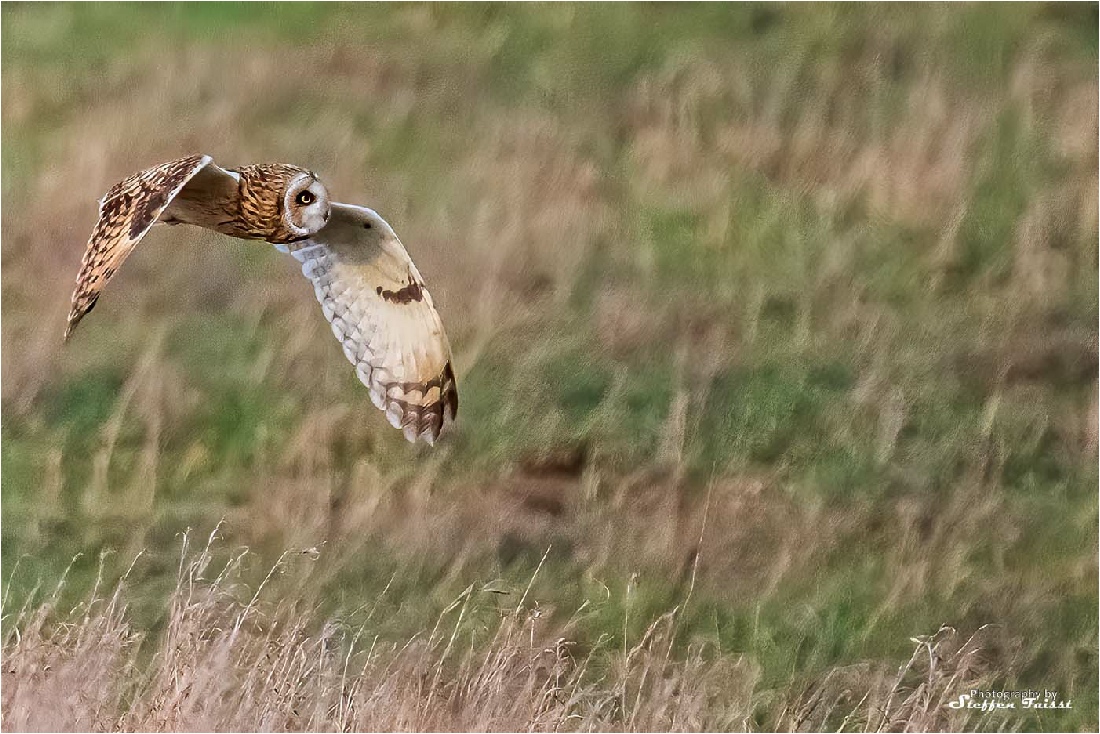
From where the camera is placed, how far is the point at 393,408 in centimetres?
334

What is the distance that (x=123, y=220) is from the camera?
2727 millimetres

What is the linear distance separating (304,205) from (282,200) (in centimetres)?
5

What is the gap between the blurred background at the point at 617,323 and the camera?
3463 millimetres

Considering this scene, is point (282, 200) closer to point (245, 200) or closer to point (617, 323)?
point (245, 200)

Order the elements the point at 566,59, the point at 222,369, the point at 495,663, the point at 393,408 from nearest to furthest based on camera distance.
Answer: the point at 495,663 → the point at 393,408 → the point at 222,369 → the point at 566,59

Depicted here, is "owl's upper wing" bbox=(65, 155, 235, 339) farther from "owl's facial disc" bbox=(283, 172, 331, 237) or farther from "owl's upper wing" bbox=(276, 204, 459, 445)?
"owl's upper wing" bbox=(276, 204, 459, 445)

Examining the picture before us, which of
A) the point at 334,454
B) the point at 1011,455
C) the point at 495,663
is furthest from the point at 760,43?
the point at 495,663

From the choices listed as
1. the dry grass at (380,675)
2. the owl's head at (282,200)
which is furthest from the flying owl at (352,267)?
the dry grass at (380,675)

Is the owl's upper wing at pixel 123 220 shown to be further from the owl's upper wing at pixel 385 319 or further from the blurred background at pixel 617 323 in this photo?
the blurred background at pixel 617 323

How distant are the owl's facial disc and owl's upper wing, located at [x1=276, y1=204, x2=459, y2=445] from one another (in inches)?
6.0

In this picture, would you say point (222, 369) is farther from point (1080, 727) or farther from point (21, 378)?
point (1080, 727)

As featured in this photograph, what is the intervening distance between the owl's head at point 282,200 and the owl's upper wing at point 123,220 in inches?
5.7

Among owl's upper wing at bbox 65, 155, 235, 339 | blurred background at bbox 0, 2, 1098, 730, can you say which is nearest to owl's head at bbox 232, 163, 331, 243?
owl's upper wing at bbox 65, 155, 235, 339

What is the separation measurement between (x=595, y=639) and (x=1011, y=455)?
117 cm
